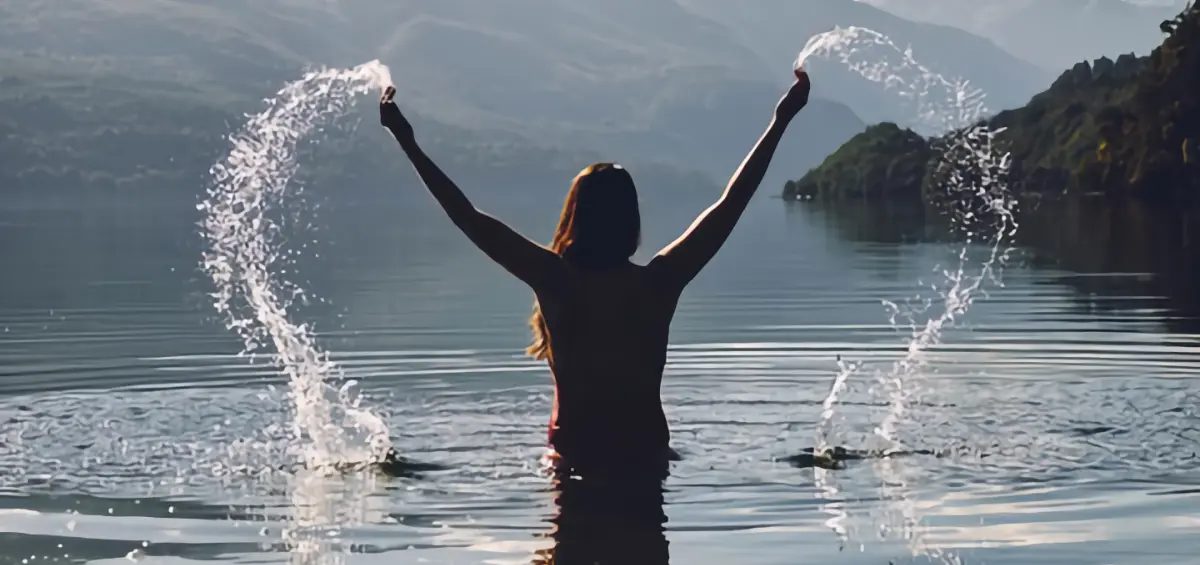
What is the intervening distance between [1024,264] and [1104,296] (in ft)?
44.9

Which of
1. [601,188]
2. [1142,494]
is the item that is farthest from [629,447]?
[1142,494]

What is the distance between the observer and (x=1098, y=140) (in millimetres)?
130000

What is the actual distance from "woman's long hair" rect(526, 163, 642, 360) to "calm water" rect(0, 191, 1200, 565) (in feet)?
5.74

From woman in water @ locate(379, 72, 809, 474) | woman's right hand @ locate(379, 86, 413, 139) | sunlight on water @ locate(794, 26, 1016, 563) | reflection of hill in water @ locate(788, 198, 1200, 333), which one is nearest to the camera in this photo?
woman's right hand @ locate(379, 86, 413, 139)

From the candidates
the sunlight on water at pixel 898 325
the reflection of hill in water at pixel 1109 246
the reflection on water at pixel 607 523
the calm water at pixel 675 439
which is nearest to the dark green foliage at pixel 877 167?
the reflection of hill in water at pixel 1109 246

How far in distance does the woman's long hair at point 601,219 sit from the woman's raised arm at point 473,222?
0.23 metres

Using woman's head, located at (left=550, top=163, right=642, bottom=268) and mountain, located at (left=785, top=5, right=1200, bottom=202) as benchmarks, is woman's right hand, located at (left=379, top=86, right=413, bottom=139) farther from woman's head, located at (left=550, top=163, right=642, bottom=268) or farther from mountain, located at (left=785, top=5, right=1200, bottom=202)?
mountain, located at (left=785, top=5, right=1200, bottom=202)

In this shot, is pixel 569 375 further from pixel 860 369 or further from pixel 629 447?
pixel 860 369

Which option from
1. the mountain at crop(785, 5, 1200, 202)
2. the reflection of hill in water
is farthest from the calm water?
the mountain at crop(785, 5, 1200, 202)

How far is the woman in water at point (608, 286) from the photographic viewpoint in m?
11.2

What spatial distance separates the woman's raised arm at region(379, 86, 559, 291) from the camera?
34.8ft

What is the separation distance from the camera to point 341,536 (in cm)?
1180

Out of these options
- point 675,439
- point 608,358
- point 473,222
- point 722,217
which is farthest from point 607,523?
point 675,439

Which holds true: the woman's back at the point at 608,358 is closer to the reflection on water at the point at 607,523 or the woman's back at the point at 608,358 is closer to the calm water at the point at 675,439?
the reflection on water at the point at 607,523
